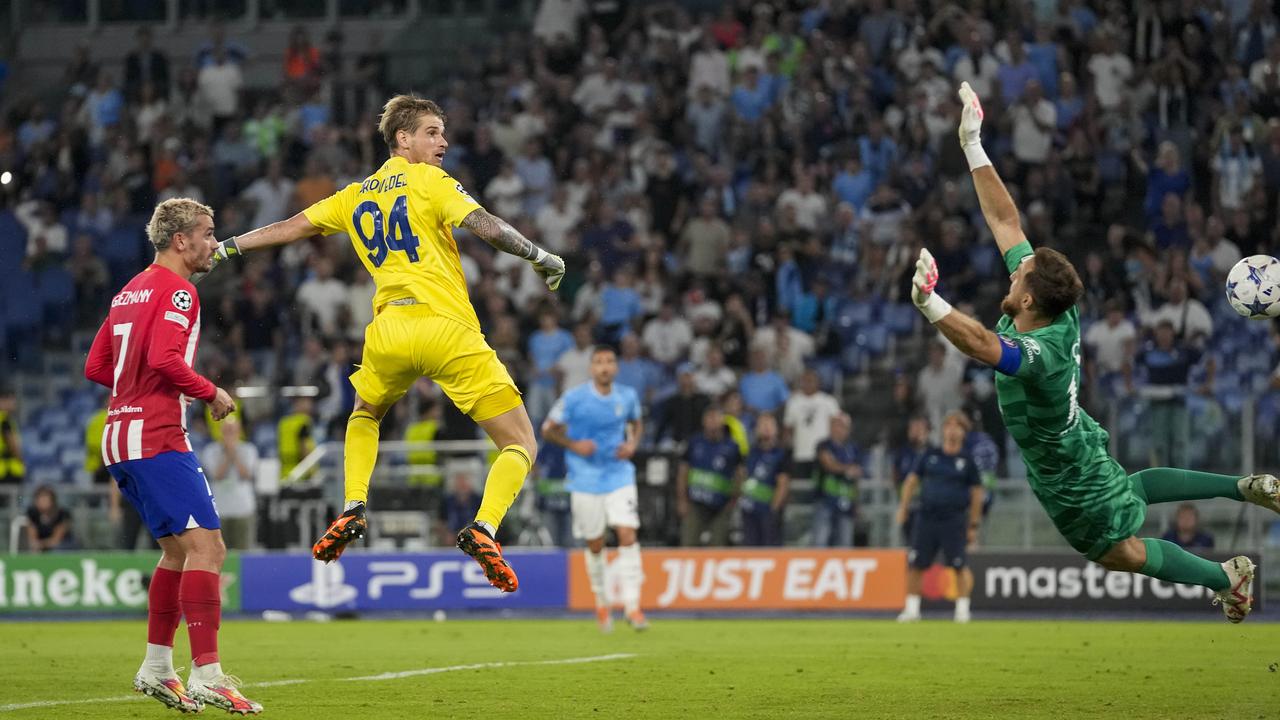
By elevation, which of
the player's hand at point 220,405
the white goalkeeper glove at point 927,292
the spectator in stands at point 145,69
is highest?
the spectator in stands at point 145,69

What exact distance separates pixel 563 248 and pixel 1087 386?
8093 mm

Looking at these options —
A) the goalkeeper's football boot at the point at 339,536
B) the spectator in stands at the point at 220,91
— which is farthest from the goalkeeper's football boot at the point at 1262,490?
the spectator in stands at the point at 220,91

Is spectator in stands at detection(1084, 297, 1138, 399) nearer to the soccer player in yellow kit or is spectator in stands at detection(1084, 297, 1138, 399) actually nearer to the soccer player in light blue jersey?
the soccer player in light blue jersey

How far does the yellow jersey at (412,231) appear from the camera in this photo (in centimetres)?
994

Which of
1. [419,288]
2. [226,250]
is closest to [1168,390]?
[419,288]

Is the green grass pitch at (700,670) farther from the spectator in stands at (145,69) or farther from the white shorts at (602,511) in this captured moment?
the spectator in stands at (145,69)

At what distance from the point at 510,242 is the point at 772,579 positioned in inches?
484

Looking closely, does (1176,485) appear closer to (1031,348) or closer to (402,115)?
(1031,348)

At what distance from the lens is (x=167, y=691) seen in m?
9.47

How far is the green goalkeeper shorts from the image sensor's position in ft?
31.9

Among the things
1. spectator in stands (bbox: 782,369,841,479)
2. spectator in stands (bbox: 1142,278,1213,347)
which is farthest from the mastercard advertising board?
spectator in stands (bbox: 1142,278,1213,347)

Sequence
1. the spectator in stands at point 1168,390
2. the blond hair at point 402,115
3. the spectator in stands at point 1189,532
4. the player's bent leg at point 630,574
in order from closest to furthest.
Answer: the blond hair at point 402,115 < the player's bent leg at point 630,574 < the spectator in stands at point 1189,532 < the spectator in stands at point 1168,390

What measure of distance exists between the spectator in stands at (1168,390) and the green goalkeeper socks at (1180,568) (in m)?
10.8

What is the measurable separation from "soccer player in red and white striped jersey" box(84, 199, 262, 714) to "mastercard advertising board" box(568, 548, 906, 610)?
1196 centimetres
